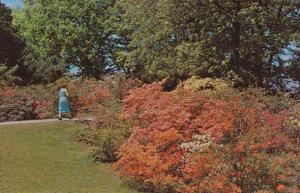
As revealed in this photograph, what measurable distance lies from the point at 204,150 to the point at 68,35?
105 feet

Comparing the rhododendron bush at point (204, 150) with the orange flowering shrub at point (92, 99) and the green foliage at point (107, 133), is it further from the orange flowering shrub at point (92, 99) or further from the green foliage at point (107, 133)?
the orange flowering shrub at point (92, 99)

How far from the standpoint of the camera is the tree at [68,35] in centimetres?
4775

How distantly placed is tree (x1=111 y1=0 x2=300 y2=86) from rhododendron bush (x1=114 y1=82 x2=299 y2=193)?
11638 millimetres

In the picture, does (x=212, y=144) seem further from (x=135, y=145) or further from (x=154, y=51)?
(x=154, y=51)

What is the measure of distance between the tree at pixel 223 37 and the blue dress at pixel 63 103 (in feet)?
28.7

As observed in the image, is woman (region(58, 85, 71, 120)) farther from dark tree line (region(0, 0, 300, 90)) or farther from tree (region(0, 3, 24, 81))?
tree (region(0, 3, 24, 81))


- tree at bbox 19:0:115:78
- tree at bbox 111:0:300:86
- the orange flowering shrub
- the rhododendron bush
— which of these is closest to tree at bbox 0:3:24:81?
tree at bbox 19:0:115:78

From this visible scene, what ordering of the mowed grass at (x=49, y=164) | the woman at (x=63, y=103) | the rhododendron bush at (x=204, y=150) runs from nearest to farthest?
the rhododendron bush at (x=204, y=150)
the mowed grass at (x=49, y=164)
the woman at (x=63, y=103)

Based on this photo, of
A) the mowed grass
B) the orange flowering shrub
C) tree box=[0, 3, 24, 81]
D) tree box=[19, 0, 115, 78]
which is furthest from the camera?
tree box=[19, 0, 115, 78]

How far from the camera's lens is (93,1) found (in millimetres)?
48562

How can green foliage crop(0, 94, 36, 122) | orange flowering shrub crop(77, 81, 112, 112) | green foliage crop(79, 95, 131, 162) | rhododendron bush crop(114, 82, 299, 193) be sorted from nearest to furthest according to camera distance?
rhododendron bush crop(114, 82, 299, 193), green foliage crop(79, 95, 131, 162), green foliage crop(0, 94, 36, 122), orange flowering shrub crop(77, 81, 112, 112)

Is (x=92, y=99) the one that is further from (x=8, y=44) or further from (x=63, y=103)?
(x=8, y=44)

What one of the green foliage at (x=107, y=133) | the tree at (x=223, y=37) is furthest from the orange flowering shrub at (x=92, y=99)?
the tree at (x=223, y=37)

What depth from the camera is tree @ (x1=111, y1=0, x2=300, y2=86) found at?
33406 mm
